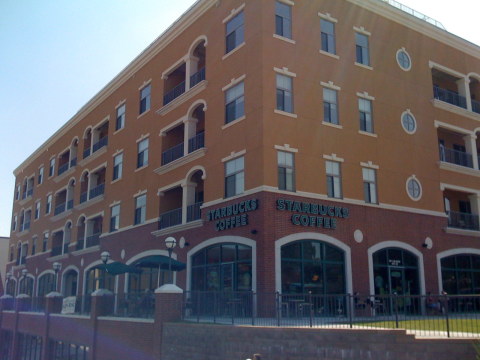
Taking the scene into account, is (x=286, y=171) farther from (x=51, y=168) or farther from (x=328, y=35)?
(x=51, y=168)

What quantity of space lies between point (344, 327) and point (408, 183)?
15.0 meters

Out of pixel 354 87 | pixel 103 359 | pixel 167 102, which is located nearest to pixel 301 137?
pixel 354 87

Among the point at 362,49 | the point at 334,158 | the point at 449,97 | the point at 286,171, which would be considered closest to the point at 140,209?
the point at 286,171

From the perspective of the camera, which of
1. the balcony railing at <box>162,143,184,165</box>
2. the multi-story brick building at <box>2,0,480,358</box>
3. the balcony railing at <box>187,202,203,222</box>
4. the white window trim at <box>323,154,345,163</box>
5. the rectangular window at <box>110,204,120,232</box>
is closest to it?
the multi-story brick building at <box>2,0,480,358</box>

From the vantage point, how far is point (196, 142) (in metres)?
27.8

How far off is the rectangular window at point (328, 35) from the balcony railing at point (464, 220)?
455 inches

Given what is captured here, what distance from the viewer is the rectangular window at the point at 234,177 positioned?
23.6 meters

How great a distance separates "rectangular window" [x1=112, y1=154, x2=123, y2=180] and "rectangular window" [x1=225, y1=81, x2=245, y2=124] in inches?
540

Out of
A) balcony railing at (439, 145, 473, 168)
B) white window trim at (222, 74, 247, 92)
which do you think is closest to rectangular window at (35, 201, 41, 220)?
white window trim at (222, 74, 247, 92)

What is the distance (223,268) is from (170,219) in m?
6.63

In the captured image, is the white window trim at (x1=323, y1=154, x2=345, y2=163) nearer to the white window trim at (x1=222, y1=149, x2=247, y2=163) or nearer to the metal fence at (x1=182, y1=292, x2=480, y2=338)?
the white window trim at (x1=222, y1=149, x2=247, y2=163)

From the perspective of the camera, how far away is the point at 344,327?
14.2 meters

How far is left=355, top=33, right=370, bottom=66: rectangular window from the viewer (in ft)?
90.6

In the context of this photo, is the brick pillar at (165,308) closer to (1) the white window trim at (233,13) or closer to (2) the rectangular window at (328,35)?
(1) the white window trim at (233,13)
